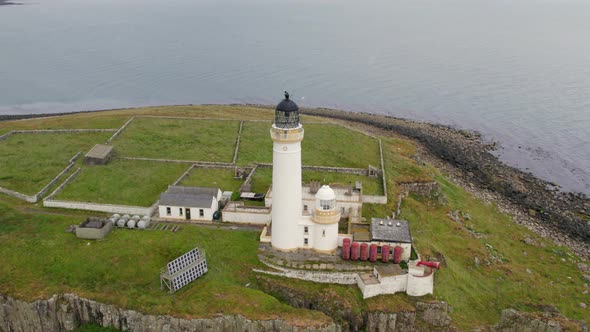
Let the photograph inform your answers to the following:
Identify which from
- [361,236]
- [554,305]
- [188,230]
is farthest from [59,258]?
[554,305]

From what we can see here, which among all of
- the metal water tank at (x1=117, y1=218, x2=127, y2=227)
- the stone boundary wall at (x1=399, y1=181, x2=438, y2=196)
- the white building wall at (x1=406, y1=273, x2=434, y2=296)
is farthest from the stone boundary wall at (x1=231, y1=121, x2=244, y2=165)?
the white building wall at (x1=406, y1=273, x2=434, y2=296)

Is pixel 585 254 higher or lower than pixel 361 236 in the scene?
lower

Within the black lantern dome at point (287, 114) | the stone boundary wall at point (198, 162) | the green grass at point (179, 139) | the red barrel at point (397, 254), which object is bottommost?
the red barrel at point (397, 254)

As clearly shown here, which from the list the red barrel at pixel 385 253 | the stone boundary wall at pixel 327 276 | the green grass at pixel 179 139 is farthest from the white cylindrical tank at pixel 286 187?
the green grass at pixel 179 139

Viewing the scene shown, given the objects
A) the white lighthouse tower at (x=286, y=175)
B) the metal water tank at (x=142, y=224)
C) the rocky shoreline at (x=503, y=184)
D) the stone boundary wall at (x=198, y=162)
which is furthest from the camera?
the stone boundary wall at (x=198, y=162)

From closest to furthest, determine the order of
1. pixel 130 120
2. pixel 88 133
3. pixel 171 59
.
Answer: pixel 88 133
pixel 130 120
pixel 171 59

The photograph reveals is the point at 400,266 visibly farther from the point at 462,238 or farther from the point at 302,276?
the point at 462,238

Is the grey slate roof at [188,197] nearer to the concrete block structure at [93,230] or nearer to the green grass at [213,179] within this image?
the green grass at [213,179]
